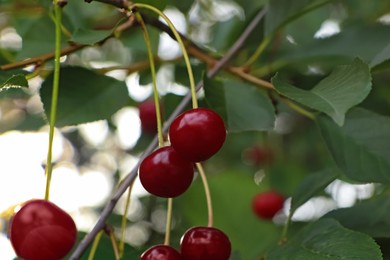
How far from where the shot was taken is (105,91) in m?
1.29

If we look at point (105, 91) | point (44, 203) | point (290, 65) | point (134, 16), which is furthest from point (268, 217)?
point (44, 203)

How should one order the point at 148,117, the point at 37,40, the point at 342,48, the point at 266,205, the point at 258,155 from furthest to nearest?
the point at 258,155
the point at 266,205
the point at 148,117
the point at 342,48
the point at 37,40

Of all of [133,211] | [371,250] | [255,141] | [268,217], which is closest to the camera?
[371,250]

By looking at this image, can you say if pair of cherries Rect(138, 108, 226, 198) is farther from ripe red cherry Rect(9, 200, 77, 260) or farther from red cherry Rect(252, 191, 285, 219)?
red cherry Rect(252, 191, 285, 219)

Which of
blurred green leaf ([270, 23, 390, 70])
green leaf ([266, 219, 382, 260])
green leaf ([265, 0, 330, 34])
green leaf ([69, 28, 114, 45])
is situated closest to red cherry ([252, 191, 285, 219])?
blurred green leaf ([270, 23, 390, 70])

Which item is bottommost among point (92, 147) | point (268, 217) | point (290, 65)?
point (92, 147)

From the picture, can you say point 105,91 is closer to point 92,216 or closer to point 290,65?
point 290,65

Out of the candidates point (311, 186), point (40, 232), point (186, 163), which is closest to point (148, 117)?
point (311, 186)

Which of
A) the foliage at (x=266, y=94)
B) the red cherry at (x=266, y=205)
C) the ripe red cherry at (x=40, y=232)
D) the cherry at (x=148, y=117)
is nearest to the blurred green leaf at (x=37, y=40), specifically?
the foliage at (x=266, y=94)

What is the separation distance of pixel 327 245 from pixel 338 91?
0.73 feet

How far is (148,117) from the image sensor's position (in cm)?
182

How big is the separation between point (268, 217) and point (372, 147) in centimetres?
88

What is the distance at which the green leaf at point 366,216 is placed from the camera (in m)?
1.21

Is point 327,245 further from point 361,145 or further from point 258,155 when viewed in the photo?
point 258,155
